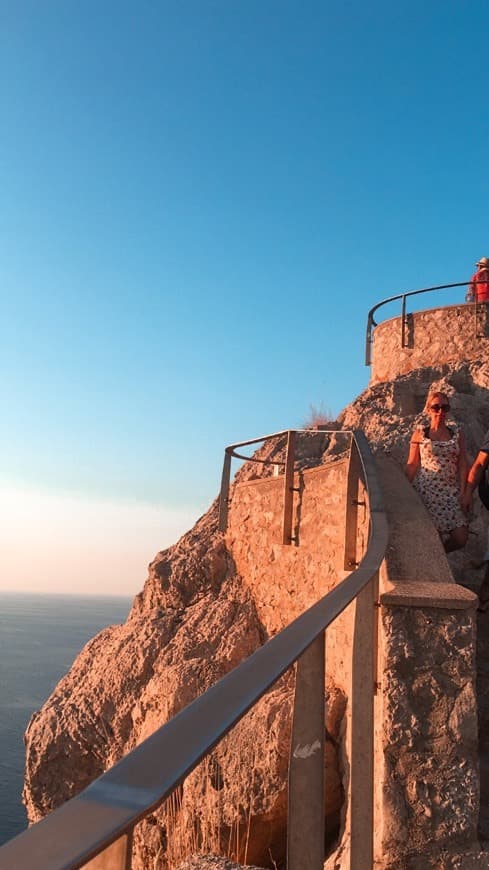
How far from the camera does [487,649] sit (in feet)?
12.9

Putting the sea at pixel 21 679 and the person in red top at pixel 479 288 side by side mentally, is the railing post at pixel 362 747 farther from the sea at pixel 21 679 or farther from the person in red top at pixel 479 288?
the person in red top at pixel 479 288

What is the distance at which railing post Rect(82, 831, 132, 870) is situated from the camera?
65cm

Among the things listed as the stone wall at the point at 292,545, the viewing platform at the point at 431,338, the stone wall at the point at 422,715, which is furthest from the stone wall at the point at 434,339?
the stone wall at the point at 422,715

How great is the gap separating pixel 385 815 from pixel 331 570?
138 inches

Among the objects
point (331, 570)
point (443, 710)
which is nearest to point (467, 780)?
point (443, 710)

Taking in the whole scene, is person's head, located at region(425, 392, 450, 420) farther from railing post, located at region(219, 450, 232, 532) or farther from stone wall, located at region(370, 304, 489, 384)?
stone wall, located at region(370, 304, 489, 384)

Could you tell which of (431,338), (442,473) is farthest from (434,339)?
(442,473)

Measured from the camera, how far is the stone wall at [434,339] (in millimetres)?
11594

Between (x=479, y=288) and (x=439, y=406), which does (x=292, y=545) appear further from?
(x=479, y=288)

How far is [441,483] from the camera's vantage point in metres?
4.86

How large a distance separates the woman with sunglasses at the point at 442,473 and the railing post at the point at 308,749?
3592 mm

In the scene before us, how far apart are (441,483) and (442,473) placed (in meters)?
0.07

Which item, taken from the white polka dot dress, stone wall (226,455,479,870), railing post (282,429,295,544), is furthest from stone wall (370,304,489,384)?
stone wall (226,455,479,870)

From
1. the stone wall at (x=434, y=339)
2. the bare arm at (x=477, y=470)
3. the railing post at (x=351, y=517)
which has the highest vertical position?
the stone wall at (x=434, y=339)
